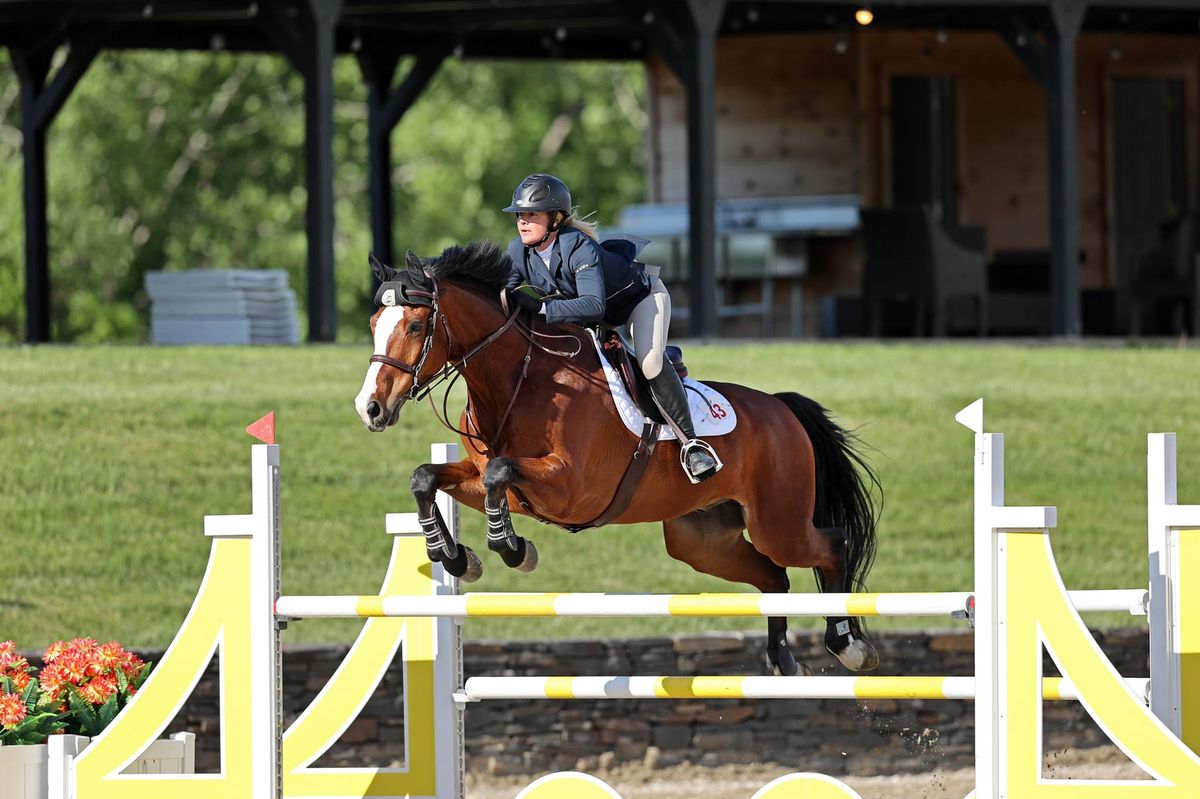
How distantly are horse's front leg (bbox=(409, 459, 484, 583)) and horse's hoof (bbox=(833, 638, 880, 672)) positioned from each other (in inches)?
50.4

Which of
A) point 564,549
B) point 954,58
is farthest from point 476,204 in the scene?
point 564,549

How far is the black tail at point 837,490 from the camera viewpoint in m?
6.38

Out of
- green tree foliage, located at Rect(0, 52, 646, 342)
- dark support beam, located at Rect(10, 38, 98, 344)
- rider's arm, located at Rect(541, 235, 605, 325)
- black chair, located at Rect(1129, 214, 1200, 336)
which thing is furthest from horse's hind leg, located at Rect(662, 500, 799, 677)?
green tree foliage, located at Rect(0, 52, 646, 342)

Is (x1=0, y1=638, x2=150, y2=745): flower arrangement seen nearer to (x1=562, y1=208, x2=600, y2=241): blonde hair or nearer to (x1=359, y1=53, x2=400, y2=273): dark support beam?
(x1=562, y1=208, x2=600, y2=241): blonde hair

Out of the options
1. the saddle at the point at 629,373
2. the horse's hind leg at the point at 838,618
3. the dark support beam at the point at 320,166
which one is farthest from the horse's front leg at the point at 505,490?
the dark support beam at the point at 320,166

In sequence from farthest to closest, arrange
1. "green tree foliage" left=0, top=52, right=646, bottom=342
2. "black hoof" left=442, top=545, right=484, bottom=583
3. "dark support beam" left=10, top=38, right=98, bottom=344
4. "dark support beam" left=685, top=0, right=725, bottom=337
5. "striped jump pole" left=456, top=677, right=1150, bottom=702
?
"green tree foliage" left=0, top=52, right=646, bottom=342, "dark support beam" left=10, top=38, right=98, bottom=344, "dark support beam" left=685, top=0, right=725, bottom=337, "black hoof" left=442, top=545, right=484, bottom=583, "striped jump pole" left=456, top=677, right=1150, bottom=702

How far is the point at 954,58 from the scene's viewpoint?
16.7 metres

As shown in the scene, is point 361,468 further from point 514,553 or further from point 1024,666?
point 1024,666

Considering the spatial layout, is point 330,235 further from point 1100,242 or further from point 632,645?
point 1100,242

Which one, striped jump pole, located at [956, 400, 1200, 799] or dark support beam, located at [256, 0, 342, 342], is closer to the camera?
striped jump pole, located at [956, 400, 1200, 799]

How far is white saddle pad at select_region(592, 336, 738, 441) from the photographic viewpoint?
18.8 feet

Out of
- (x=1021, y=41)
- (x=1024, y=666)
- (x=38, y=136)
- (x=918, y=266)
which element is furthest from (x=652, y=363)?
(x=38, y=136)

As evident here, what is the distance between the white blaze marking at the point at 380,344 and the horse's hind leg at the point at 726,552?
1.30m

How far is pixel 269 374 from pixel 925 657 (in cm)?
484
